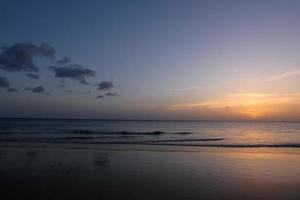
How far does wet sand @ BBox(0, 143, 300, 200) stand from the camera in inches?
486

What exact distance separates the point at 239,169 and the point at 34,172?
34.7 feet

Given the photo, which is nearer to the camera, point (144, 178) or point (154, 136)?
point (144, 178)

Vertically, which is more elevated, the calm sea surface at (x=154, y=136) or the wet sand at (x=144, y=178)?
the calm sea surface at (x=154, y=136)

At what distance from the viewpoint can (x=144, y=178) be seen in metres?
15.4

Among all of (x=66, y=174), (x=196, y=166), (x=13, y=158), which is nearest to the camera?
(x=66, y=174)

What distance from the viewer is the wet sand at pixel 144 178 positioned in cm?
1234

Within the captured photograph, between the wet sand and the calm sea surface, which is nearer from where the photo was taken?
the wet sand

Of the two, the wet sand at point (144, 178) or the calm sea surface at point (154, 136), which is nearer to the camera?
the wet sand at point (144, 178)

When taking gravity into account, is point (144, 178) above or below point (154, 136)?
below

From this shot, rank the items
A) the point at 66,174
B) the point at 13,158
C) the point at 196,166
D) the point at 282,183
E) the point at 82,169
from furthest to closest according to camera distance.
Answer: the point at 13,158
the point at 196,166
the point at 82,169
the point at 66,174
the point at 282,183

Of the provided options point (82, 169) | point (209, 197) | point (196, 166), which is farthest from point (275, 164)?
point (82, 169)

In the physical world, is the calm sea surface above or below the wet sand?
above

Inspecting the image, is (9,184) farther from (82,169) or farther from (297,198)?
(297,198)

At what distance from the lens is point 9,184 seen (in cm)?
1368
